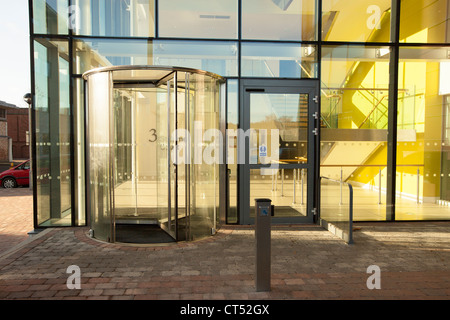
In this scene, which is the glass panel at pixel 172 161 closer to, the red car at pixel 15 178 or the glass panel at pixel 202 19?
the glass panel at pixel 202 19

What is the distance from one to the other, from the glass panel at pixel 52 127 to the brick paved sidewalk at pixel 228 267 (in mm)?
805

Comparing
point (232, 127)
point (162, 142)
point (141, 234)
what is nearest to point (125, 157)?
point (162, 142)

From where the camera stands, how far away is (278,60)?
7.28 meters

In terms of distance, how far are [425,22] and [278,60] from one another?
3152 millimetres

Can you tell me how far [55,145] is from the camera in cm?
695

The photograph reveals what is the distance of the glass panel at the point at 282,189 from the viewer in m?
7.30

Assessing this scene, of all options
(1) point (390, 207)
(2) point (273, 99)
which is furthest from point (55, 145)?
(1) point (390, 207)

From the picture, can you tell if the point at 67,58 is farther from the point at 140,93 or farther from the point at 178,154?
the point at 178,154

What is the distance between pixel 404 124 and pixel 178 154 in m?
4.88

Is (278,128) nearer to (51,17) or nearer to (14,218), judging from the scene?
(51,17)

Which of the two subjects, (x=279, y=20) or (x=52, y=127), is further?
(x=279, y=20)

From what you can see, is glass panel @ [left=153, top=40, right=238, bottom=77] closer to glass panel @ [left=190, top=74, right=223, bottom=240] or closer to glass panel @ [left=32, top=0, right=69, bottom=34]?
glass panel @ [left=190, top=74, right=223, bottom=240]

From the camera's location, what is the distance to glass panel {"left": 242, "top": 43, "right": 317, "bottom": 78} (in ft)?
23.6

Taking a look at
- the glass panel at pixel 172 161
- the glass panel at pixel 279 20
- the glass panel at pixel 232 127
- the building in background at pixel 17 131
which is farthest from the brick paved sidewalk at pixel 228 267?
the building in background at pixel 17 131
